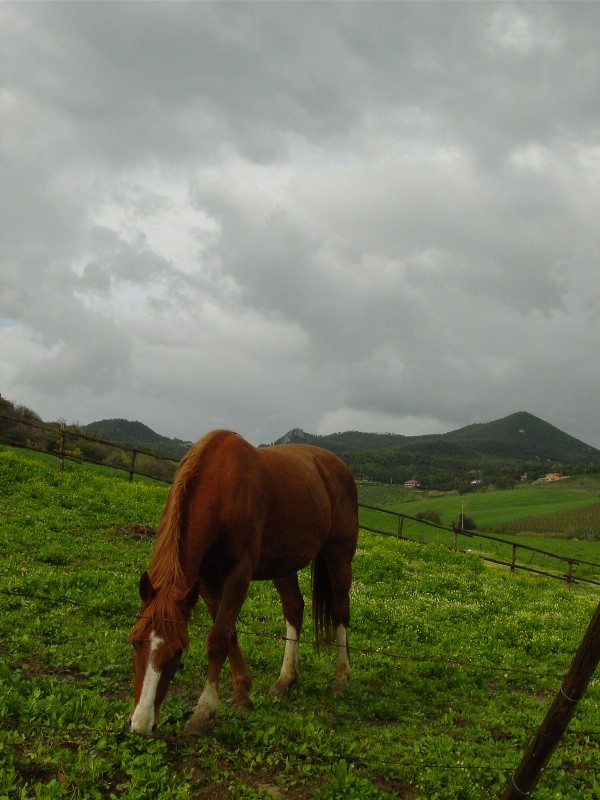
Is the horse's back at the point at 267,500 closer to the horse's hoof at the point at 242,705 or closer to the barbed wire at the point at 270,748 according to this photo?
the horse's hoof at the point at 242,705

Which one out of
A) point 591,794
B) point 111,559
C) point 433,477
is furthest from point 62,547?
point 433,477

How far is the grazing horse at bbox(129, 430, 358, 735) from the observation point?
17.4 ft

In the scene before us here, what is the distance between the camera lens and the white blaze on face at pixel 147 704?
503cm

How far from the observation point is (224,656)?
609 cm

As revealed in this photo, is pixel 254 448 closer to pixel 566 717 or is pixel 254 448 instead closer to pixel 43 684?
pixel 43 684

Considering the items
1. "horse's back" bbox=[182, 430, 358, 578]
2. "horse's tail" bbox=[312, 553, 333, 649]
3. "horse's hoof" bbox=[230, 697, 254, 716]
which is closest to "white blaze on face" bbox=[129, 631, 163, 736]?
"horse's back" bbox=[182, 430, 358, 578]

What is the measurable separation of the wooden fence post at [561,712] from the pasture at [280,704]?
0.99 m

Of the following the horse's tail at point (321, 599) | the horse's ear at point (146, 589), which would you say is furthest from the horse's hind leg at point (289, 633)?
the horse's ear at point (146, 589)

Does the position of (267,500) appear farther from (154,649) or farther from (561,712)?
(561,712)

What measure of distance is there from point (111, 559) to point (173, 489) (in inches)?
300

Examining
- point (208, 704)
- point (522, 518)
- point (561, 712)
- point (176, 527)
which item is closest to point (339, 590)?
point (208, 704)

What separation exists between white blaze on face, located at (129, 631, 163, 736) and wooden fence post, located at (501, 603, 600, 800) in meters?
2.92

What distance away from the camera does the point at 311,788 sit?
5012mm

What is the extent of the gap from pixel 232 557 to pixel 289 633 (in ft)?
6.82
